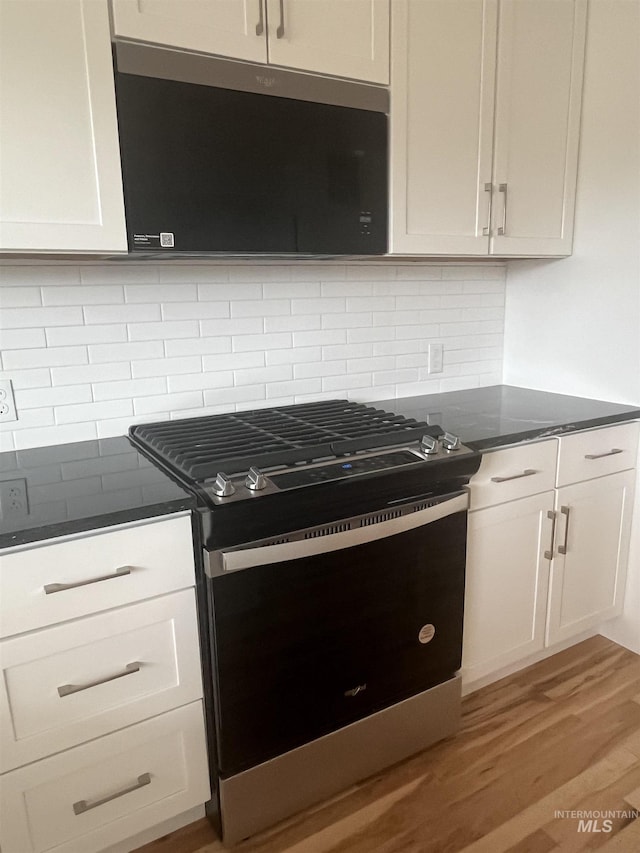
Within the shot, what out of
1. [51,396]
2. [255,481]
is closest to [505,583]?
[255,481]

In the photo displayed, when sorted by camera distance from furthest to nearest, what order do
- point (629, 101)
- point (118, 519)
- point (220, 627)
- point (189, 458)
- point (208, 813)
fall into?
point (629, 101) → point (208, 813) → point (189, 458) → point (220, 627) → point (118, 519)

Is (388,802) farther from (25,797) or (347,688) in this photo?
(25,797)

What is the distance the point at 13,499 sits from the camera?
1.34 metres

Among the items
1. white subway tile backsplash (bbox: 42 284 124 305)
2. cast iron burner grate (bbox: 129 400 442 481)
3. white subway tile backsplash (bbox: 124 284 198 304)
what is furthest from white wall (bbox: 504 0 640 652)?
white subway tile backsplash (bbox: 42 284 124 305)

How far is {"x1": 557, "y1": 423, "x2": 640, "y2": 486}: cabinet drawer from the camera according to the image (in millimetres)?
2006

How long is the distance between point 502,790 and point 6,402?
5.60 ft

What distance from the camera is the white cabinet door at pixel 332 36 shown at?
155cm

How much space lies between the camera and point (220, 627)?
1371 mm

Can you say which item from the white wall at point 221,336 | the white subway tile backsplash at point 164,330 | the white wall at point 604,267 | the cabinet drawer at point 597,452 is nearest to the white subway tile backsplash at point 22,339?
the white wall at point 221,336

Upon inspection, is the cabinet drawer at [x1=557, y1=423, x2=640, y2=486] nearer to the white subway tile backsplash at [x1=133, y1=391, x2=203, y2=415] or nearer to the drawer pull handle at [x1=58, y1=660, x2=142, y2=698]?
the white subway tile backsplash at [x1=133, y1=391, x2=203, y2=415]

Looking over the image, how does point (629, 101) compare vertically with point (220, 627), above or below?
above

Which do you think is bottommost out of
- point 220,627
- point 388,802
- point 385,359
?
point 388,802

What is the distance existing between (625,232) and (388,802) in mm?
1926

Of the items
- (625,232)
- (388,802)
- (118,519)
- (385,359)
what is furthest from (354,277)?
(388,802)
